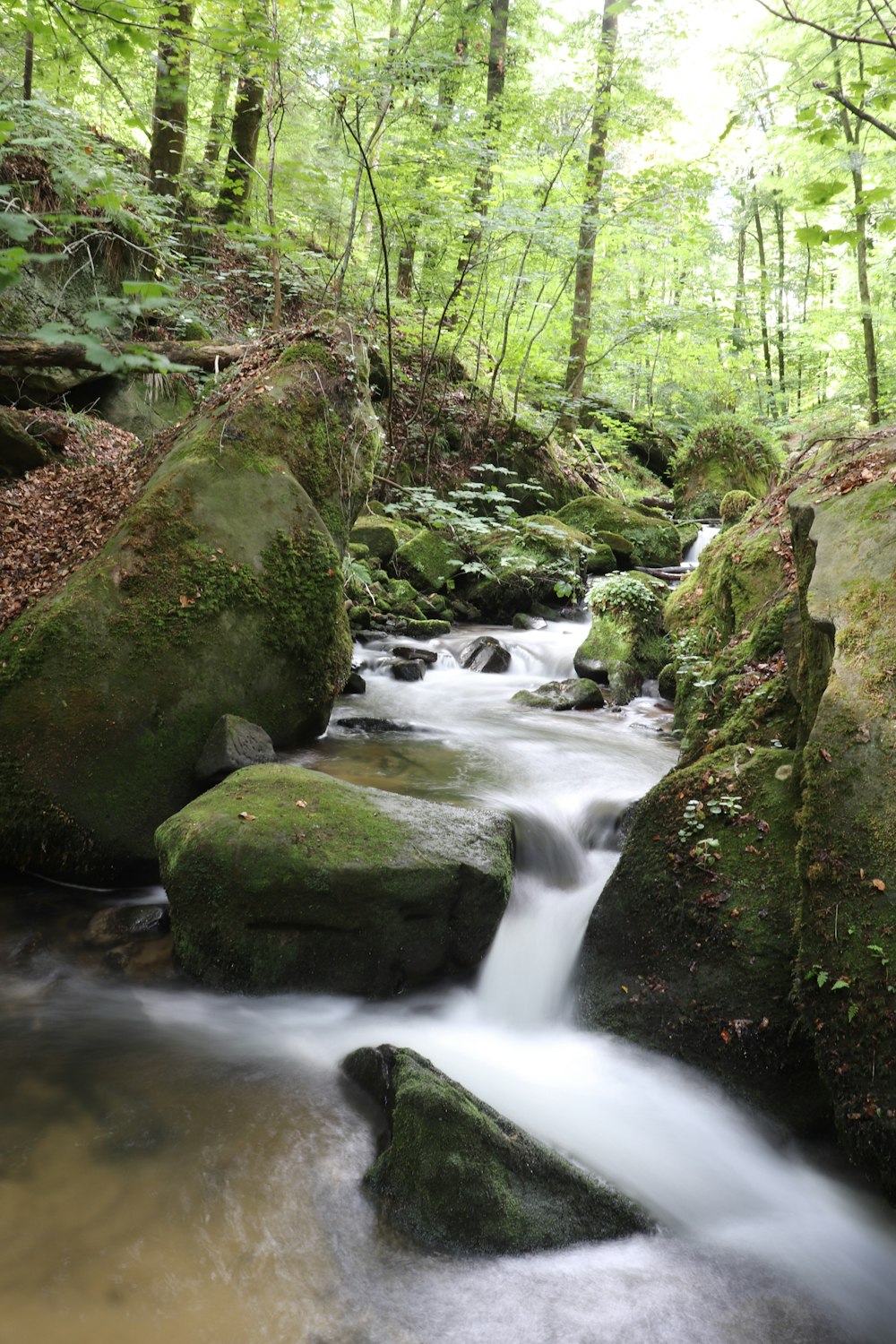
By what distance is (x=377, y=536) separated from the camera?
1075 centimetres

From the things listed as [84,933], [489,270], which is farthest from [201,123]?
[84,933]

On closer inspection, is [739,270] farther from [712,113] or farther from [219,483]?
[219,483]

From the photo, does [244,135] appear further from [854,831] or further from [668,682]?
[854,831]

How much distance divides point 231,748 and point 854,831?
11.1ft

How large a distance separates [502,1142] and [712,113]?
79.3 feet

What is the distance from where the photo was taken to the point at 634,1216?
8.84ft

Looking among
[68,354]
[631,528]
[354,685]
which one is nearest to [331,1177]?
[354,685]

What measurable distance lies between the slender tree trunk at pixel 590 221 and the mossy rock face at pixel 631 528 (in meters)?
2.17

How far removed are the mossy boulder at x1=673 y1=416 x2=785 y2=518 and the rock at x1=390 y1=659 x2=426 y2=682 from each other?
10716mm

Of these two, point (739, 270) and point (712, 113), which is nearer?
point (712, 113)

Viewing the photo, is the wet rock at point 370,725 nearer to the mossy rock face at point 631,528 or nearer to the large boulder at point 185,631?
the large boulder at point 185,631

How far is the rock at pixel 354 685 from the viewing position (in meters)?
7.83

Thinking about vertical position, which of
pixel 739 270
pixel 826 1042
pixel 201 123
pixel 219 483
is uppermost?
pixel 739 270

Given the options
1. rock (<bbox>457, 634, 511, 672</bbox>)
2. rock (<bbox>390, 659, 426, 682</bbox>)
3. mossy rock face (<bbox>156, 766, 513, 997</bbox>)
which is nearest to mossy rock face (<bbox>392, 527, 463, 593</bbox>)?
Answer: rock (<bbox>457, 634, 511, 672</bbox>)
